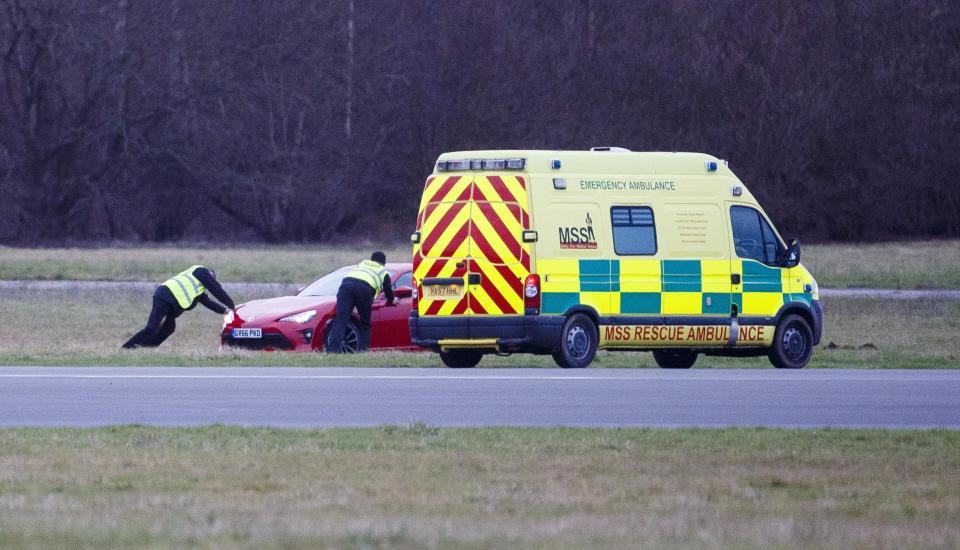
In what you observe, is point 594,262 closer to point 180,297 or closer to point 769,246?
point 769,246

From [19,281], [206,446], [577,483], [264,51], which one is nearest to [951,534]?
[577,483]

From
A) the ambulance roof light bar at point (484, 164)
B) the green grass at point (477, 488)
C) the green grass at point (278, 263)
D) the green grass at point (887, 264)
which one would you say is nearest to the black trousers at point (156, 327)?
the ambulance roof light bar at point (484, 164)

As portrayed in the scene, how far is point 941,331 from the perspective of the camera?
83.8ft

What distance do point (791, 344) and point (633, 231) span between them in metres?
2.35

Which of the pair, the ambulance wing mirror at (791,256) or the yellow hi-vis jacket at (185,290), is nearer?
the ambulance wing mirror at (791,256)

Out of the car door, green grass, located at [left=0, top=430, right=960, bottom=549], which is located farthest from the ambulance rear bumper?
green grass, located at [left=0, top=430, right=960, bottom=549]

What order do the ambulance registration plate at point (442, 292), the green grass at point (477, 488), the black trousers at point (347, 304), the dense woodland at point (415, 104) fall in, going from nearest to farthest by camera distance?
1. the green grass at point (477, 488)
2. the ambulance registration plate at point (442, 292)
3. the black trousers at point (347, 304)
4. the dense woodland at point (415, 104)

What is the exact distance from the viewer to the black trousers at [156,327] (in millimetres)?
20531

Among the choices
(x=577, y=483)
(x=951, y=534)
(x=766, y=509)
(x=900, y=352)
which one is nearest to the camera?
(x=951, y=534)

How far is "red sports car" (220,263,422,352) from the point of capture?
773 inches

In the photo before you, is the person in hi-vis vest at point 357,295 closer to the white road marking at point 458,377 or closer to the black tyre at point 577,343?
the black tyre at point 577,343

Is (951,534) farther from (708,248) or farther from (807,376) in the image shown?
(708,248)

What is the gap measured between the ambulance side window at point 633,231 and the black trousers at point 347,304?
323 centimetres

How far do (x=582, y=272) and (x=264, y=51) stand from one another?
41.4m
